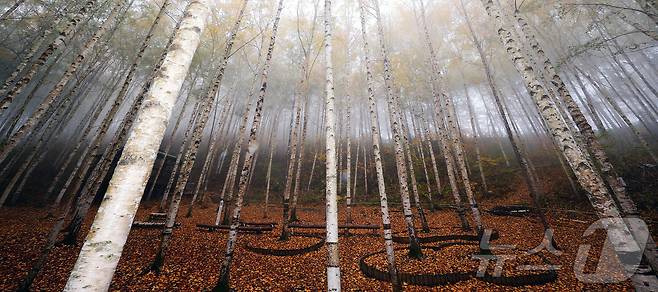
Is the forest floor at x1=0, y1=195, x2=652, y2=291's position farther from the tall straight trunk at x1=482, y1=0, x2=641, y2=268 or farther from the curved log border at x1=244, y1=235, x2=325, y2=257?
the tall straight trunk at x1=482, y1=0, x2=641, y2=268

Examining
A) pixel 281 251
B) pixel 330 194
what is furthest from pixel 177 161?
pixel 330 194

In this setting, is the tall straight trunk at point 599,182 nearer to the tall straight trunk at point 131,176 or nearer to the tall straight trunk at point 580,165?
the tall straight trunk at point 580,165

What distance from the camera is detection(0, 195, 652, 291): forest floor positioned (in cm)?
595

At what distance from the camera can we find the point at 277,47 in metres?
21.2

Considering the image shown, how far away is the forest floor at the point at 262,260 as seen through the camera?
19.5 feet

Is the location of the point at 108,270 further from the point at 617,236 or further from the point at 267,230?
the point at 267,230

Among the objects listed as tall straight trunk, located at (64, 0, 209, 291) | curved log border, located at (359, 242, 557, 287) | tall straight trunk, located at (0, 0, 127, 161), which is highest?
tall straight trunk, located at (0, 0, 127, 161)

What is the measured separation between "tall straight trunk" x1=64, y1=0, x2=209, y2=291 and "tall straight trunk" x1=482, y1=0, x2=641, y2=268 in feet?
17.7

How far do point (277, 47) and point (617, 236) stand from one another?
71.9 feet

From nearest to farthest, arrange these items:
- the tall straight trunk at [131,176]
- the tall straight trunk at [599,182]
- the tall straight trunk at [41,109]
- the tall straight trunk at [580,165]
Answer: the tall straight trunk at [131,176], the tall straight trunk at [580,165], the tall straight trunk at [599,182], the tall straight trunk at [41,109]

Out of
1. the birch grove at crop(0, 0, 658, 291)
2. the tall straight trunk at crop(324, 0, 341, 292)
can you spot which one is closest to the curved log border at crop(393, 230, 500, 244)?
the birch grove at crop(0, 0, 658, 291)

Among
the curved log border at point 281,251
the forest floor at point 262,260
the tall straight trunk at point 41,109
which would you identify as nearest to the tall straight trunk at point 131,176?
the forest floor at point 262,260

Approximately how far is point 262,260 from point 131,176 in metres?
6.56

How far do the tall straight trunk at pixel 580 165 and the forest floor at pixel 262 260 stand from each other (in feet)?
9.25
